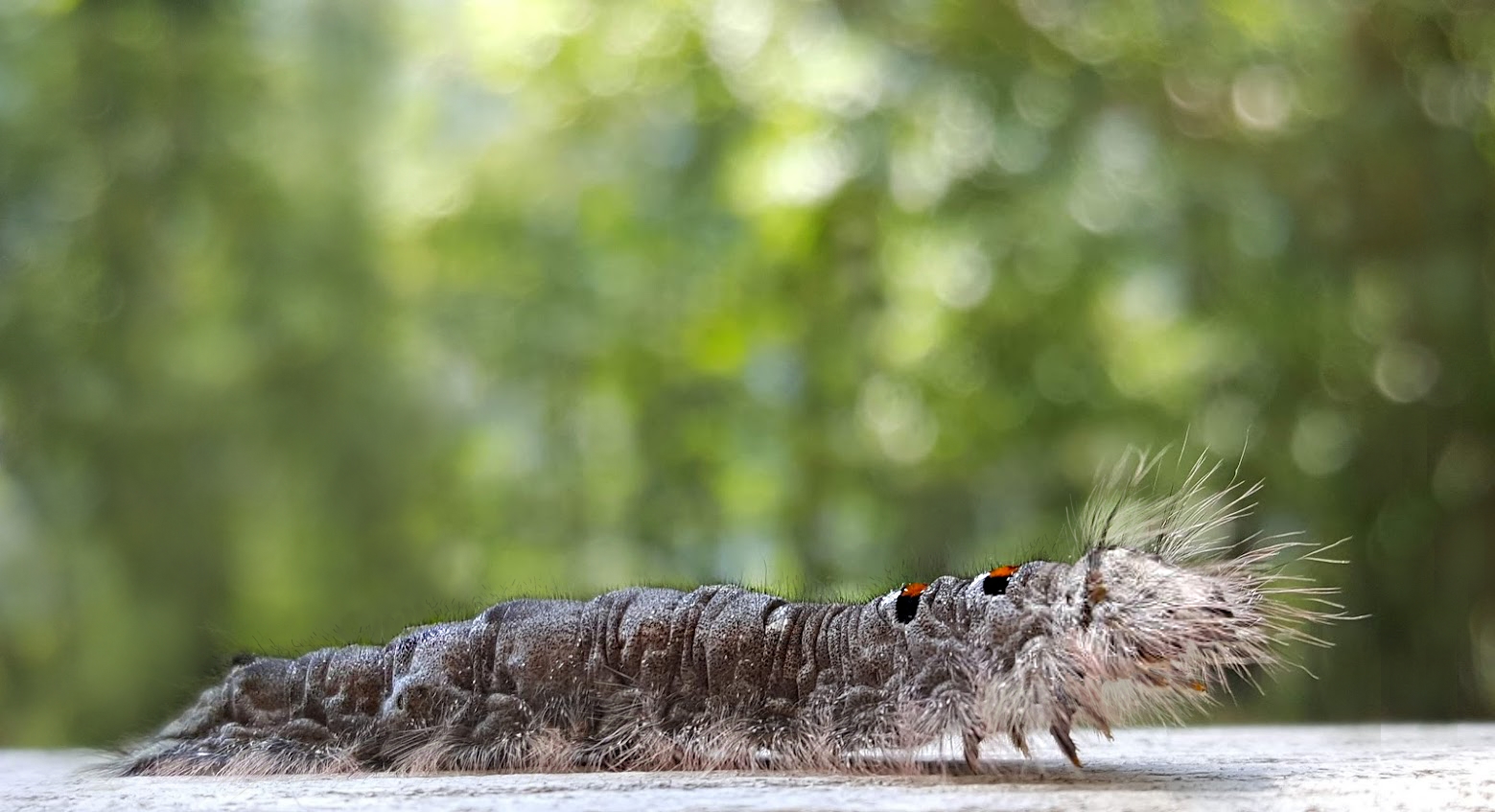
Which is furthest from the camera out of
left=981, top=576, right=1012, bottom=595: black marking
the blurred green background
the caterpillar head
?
the blurred green background

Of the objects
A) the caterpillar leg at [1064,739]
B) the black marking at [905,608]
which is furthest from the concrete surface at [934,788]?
the black marking at [905,608]

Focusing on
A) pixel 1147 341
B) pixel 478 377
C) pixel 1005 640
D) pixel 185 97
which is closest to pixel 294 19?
pixel 185 97

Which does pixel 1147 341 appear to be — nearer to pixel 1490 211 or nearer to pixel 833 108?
pixel 1490 211

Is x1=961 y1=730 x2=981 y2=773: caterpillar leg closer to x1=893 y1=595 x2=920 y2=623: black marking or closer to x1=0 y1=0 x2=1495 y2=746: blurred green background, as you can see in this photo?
A: x1=893 y1=595 x2=920 y2=623: black marking

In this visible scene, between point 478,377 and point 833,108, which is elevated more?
point 833,108

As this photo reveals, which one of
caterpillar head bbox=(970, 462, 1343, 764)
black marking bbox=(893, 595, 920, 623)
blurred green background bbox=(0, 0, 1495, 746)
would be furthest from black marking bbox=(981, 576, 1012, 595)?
blurred green background bbox=(0, 0, 1495, 746)

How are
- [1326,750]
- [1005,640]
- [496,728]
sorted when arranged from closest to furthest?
[1005,640] < [496,728] < [1326,750]

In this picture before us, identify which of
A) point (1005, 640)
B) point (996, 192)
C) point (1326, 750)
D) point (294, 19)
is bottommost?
point (1326, 750)
